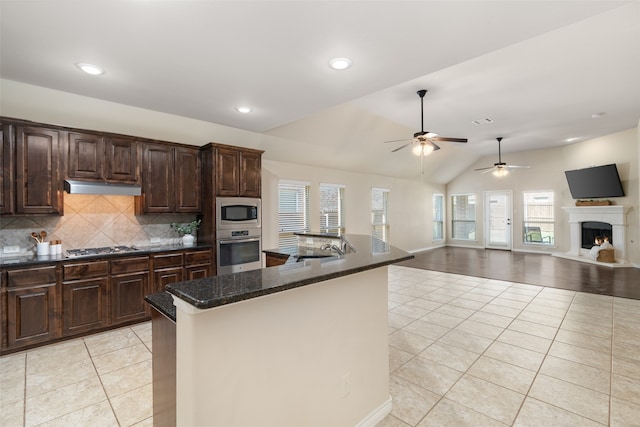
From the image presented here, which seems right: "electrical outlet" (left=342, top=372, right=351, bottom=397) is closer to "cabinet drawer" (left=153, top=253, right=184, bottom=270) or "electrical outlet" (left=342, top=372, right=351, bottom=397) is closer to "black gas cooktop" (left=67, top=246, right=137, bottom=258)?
"cabinet drawer" (left=153, top=253, right=184, bottom=270)

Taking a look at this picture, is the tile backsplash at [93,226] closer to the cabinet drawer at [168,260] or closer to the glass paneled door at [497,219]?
the cabinet drawer at [168,260]

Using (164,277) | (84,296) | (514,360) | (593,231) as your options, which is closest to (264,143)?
(164,277)

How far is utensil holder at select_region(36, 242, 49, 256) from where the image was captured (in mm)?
3328

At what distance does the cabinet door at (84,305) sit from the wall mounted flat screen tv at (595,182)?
10380 mm

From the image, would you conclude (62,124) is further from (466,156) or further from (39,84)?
(466,156)

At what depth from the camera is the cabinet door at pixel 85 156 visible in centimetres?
340

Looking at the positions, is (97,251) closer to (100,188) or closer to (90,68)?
(100,188)

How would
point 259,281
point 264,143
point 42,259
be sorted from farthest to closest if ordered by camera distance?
1. point 264,143
2. point 42,259
3. point 259,281

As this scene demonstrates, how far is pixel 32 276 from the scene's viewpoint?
2.99 m

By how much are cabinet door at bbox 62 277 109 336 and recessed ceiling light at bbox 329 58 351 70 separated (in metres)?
3.45

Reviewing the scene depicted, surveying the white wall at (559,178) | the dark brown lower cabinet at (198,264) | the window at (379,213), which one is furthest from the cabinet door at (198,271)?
the white wall at (559,178)

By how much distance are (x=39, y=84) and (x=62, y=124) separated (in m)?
0.55

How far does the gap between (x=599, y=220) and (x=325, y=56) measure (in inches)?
349

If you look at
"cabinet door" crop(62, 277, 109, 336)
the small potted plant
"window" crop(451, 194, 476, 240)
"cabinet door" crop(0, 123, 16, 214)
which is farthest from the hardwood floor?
"cabinet door" crop(0, 123, 16, 214)
